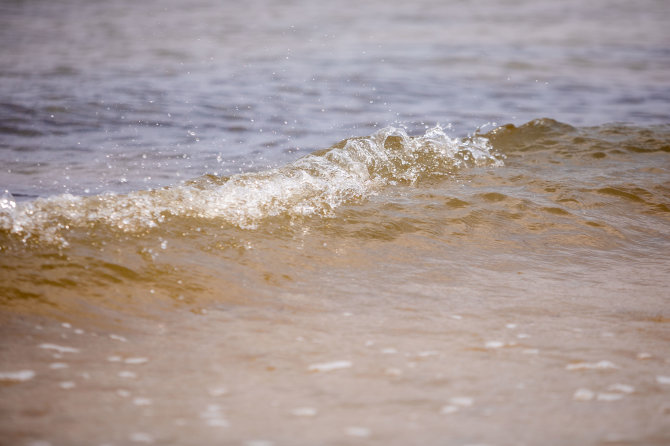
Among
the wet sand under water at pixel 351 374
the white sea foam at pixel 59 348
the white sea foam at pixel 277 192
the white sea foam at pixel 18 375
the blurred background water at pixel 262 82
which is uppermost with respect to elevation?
the blurred background water at pixel 262 82

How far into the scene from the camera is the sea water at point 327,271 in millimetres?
2188

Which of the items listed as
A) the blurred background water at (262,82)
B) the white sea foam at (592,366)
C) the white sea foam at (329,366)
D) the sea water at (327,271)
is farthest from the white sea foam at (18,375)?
the blurred background water at (262,82)

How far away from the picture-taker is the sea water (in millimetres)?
2188

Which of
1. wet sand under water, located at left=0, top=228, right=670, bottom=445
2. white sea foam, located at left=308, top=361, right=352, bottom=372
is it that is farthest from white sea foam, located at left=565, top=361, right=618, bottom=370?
white sea foam, located at left=308, top=361, right=352, bottom=372

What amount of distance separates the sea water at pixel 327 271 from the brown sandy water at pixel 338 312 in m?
0.01

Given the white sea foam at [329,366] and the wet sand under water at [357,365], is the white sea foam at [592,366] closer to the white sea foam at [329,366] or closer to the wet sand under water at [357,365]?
the wet sand under water at [357,365]

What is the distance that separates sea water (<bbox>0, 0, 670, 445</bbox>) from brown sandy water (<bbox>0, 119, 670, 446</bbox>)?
0.01m

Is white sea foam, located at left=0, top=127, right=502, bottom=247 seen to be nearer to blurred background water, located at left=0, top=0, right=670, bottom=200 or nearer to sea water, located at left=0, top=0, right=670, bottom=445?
sea water, located at left=0, top=0, right=670, bottom=445

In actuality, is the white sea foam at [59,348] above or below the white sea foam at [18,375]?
above

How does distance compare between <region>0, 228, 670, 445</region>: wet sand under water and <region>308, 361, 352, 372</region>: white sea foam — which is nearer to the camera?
<region>0, 228, 670, 445</region>: wet sand under water

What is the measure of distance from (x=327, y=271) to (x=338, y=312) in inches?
19.3

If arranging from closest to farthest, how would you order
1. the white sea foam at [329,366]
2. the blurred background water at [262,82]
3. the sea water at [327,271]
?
the sea water at [327,271], the white sea foam at [329,366], the blurred background water at [262,82]

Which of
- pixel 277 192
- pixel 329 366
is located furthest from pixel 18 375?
pixel 277 192

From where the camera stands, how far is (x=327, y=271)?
341 cm
